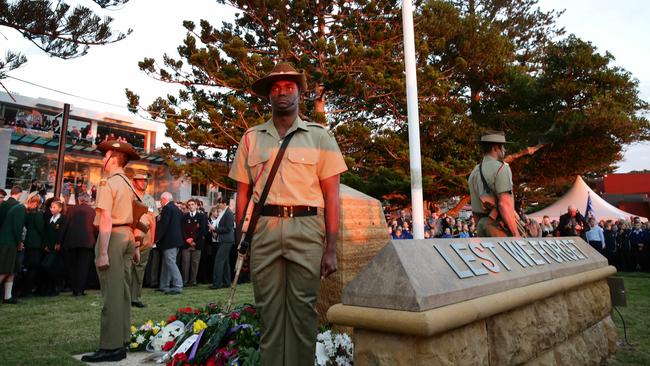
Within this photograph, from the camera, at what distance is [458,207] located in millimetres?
Result: 21359

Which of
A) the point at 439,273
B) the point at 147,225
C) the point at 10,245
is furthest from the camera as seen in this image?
the point at 10,245

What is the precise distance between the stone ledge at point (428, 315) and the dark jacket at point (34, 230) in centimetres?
745

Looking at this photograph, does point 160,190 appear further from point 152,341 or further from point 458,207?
point 152,341

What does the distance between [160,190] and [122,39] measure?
94.2 ft

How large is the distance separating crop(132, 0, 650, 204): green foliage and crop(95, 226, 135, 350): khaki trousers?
1127 cm

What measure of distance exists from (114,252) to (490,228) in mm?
3400

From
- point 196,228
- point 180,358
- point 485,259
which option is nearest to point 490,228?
point 485,259

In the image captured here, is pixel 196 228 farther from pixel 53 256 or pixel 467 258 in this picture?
pixel 467 258

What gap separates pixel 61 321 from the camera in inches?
212

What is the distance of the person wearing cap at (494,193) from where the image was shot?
12.9 feet

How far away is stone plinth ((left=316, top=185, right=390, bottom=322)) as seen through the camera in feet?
11.8

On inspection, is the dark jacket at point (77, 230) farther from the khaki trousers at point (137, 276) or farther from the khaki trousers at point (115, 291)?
the khaki trousers at point (115, 291)

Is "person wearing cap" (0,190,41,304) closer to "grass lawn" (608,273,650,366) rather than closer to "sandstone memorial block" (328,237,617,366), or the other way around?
"sandstone memorial block" (328,237,617,366)

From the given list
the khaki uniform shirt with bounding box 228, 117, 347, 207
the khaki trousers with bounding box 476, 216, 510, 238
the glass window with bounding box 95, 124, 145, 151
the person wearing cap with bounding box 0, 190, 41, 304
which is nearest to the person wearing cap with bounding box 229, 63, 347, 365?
the khaki uniform shirt with bounding box 228, 117, 347, 207
